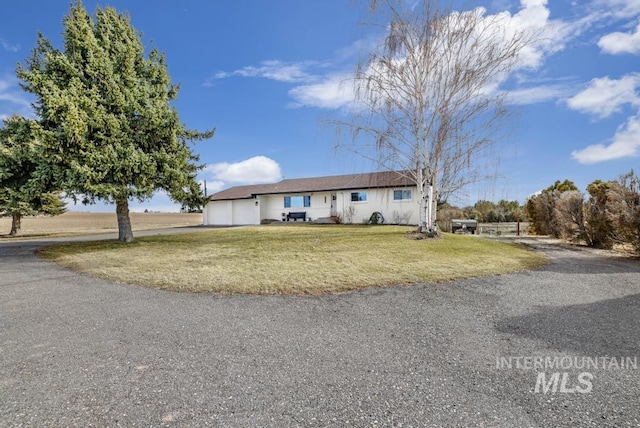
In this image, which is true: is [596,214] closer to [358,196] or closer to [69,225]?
[358,196]

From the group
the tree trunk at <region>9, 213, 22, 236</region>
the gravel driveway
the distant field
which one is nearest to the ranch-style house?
the distant field

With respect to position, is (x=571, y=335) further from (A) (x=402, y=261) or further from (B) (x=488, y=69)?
(B) (x=488, y=69)

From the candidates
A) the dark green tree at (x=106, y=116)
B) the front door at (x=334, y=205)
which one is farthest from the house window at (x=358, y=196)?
the dark green tree at (x=106, y=116)

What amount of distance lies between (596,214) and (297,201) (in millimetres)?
18989

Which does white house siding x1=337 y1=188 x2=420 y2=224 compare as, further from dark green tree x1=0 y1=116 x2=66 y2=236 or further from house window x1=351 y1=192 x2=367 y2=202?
dark green tree x1=0 y1=116 x2=66 y2=236

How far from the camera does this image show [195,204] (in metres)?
14.3

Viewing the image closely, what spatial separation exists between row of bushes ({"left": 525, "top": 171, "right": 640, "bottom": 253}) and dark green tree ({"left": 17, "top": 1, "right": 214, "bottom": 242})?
631 inches

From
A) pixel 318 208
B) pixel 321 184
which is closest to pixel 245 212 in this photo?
pixel 318 208

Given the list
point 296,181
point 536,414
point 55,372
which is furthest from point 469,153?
point 296,181

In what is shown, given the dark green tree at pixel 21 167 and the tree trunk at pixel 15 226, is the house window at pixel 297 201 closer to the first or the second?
the dark green tree at pixel 21 167

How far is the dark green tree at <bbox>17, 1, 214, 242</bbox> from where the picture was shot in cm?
1077

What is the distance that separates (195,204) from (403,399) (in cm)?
1361

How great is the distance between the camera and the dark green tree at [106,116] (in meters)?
10.8

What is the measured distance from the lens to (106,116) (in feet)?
36.9
